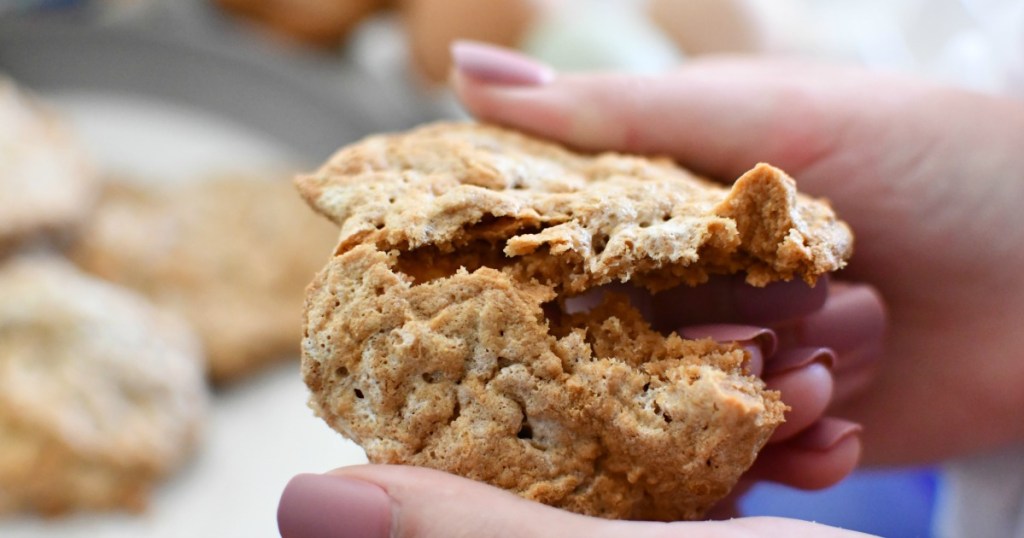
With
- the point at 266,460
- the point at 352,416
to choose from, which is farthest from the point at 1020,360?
the point at 266,460

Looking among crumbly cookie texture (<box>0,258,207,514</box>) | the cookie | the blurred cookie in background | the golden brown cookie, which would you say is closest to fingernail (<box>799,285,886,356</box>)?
the golden brown cookie

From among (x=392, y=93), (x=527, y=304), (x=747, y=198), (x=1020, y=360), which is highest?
(x=392, y=93)

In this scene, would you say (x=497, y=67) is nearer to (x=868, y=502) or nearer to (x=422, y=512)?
(x=422, y=512)

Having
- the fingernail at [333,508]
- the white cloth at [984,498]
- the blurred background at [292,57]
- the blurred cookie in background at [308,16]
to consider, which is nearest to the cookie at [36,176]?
the blurred background at [292,57]

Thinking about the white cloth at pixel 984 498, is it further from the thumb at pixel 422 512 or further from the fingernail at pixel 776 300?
the thumb at pixel 422 512

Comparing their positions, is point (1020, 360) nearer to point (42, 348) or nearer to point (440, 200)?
point (440, 200)

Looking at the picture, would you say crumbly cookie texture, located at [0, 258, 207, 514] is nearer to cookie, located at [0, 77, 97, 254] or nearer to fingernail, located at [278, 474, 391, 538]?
cookie, located at [0, 77, 97, 254]
